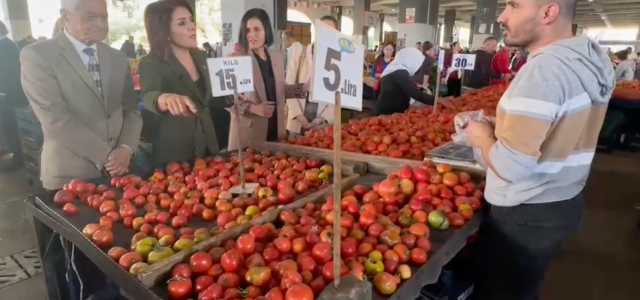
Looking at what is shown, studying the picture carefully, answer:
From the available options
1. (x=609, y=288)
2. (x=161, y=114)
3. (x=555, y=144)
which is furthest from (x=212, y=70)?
(x=609, y=288)

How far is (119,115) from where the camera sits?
96.1 inches

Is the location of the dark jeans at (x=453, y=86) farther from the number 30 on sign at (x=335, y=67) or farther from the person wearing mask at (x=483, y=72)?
the number 30 on sign at (x=335, y=67)

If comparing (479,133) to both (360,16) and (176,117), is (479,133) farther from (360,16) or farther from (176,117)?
(360,16)

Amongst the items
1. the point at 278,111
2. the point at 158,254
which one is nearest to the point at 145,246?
the point at 158,254

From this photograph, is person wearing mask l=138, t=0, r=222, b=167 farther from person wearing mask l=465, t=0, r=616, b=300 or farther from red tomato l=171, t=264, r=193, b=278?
person wearing mask l=465, t=0, r=616, b=300

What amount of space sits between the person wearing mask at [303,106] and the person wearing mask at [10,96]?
321 centimetres

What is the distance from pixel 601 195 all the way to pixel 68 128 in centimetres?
508

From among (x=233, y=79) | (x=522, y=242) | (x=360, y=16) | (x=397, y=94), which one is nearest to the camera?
(x=522, y=242)

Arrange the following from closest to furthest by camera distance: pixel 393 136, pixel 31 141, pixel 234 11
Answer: pixel 393 136 < pixel 31 141 < pixel 234 11

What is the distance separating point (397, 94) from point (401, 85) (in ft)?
0.49

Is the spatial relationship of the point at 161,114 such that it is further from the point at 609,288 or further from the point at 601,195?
the point at 601,195

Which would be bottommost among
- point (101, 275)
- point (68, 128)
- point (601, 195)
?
point (601, 195)

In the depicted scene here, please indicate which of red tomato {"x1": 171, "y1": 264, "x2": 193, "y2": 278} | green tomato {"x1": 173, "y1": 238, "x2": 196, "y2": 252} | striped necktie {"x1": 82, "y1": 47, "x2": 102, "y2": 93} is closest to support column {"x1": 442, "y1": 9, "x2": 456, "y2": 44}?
striped necktie {"x1": 82, "y1": 47, "x2": 102, "y2": 93}

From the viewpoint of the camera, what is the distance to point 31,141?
454 centimetres
